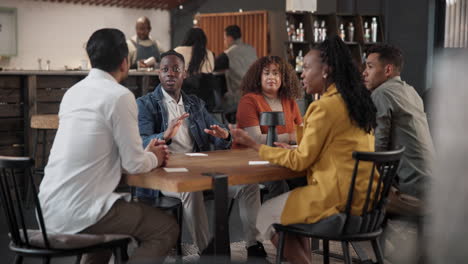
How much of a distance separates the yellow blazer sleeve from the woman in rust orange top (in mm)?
1096

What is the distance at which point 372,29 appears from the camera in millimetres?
9297

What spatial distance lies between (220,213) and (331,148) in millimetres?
568

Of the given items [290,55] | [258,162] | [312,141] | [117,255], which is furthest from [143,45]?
[117,255]

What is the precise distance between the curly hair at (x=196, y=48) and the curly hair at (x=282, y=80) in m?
2.37

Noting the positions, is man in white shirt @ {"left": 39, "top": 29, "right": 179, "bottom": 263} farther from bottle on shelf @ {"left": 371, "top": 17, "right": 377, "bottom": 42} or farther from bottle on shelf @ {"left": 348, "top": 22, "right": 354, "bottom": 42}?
bottle on shelf @ {"left": 371, "top": 17, "right": 377, "bottom": 42}

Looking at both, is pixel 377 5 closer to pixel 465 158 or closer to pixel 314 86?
pixel 314 86

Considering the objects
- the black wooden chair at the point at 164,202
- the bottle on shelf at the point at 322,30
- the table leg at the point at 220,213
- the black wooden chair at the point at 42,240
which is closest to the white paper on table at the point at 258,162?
the table leg at the point at 220,213

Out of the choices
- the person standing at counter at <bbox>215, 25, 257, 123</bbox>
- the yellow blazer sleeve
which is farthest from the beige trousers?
the person standing at counter at <bbox>215, 25, 257, 123</bbox>

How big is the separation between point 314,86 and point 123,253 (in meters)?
1.11

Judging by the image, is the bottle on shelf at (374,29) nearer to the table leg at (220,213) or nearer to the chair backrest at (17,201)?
the table leg at (220,213)

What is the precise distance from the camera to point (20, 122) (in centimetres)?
585

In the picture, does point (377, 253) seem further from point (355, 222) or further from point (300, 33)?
point (300, 33)

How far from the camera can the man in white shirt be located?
2.44m

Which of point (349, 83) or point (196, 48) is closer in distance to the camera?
point (349, 83)
